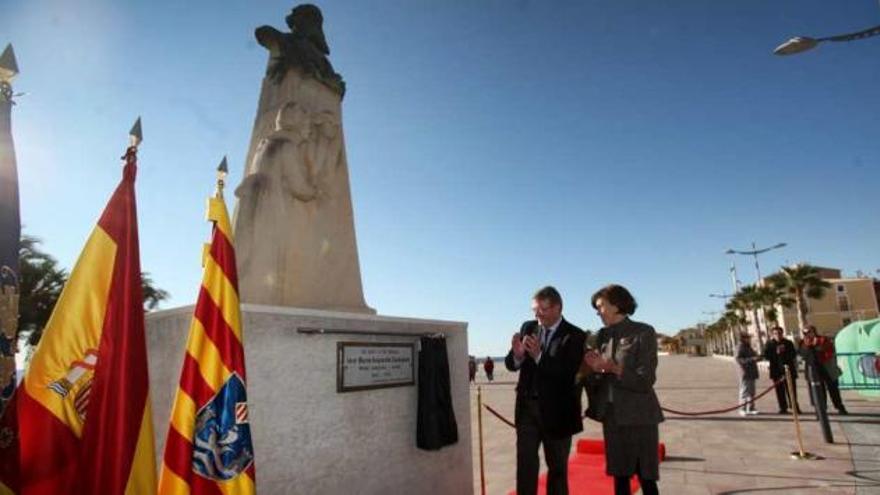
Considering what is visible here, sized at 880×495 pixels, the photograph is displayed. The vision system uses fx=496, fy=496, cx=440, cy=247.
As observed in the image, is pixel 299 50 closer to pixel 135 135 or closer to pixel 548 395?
pixel 135 135

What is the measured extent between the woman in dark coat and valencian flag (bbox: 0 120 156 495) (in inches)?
129

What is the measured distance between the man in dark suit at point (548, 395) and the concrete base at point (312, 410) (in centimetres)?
133

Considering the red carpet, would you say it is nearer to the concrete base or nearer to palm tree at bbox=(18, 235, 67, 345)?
the concrete base

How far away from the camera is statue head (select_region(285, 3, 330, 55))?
728cm

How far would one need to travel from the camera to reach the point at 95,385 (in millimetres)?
2711

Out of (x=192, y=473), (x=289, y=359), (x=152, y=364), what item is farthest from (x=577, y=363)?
(x=152, y=364)

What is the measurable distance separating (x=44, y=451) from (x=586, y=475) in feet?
20.2

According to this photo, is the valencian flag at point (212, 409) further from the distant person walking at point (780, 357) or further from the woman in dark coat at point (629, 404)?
the distant person walking at point (780, 357)

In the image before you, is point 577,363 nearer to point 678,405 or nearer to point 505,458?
point 505,458

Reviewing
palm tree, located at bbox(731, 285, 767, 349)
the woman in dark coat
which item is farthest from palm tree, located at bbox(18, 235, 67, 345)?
palm tree, located at bbox(731, 285, 767, 349)

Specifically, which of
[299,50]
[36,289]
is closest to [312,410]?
[299,50]

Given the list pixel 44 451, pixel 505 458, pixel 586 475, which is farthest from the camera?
pixel 505 458

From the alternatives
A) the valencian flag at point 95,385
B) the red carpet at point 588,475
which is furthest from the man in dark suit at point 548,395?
the valencian flag at point 95,385

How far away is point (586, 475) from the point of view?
22.0ft
